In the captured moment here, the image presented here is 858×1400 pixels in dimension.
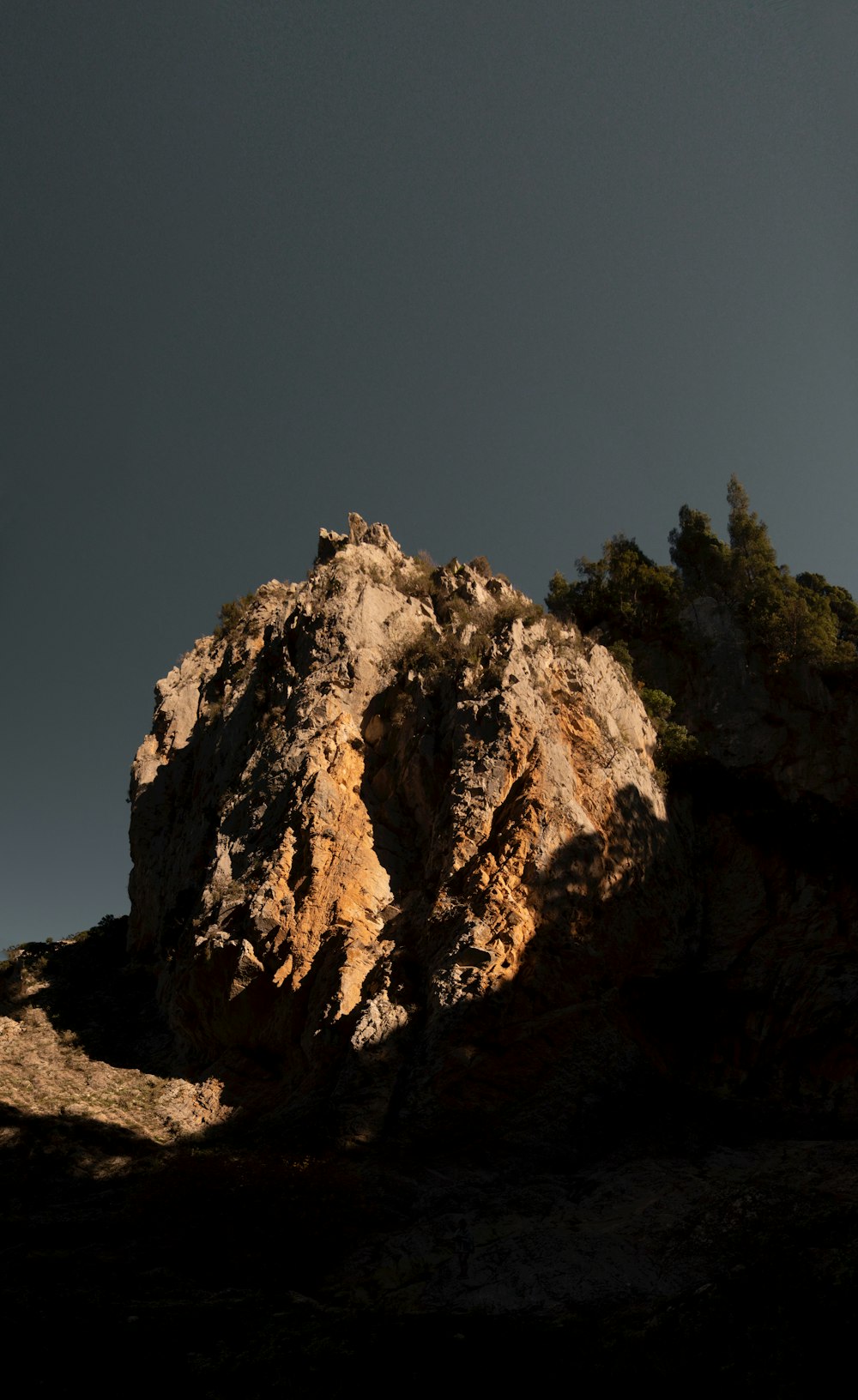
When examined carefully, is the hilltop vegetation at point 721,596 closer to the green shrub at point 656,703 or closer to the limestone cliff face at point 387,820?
the green shrub at point 656,703

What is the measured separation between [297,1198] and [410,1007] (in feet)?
13.6

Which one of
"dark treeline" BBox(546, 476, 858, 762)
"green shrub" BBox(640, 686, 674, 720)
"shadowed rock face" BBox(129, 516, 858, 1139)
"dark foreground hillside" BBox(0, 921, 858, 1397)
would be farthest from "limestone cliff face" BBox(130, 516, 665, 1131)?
"dark treeline" BBox(546, 476, 858, 762)

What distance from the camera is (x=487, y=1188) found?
12.4 m

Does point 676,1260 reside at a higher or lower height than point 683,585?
lower

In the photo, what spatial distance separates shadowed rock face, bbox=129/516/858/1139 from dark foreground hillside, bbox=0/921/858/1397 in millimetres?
1064

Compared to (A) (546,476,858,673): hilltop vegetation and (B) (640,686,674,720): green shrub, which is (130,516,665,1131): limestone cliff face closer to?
(B) (640,686,674,720): green shrub

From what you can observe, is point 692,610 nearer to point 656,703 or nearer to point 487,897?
point 656,703

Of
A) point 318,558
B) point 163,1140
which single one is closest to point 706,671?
point 318,558

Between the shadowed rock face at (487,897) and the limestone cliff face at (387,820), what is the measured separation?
63 millimetres

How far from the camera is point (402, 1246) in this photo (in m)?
10.5

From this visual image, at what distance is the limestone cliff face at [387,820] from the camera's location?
15547 mm

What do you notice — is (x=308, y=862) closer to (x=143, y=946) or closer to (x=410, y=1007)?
(x=410, y=1007)

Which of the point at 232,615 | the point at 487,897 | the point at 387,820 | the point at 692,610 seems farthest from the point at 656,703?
the point at 232,615

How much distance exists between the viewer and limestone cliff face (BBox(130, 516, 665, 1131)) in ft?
51.0
